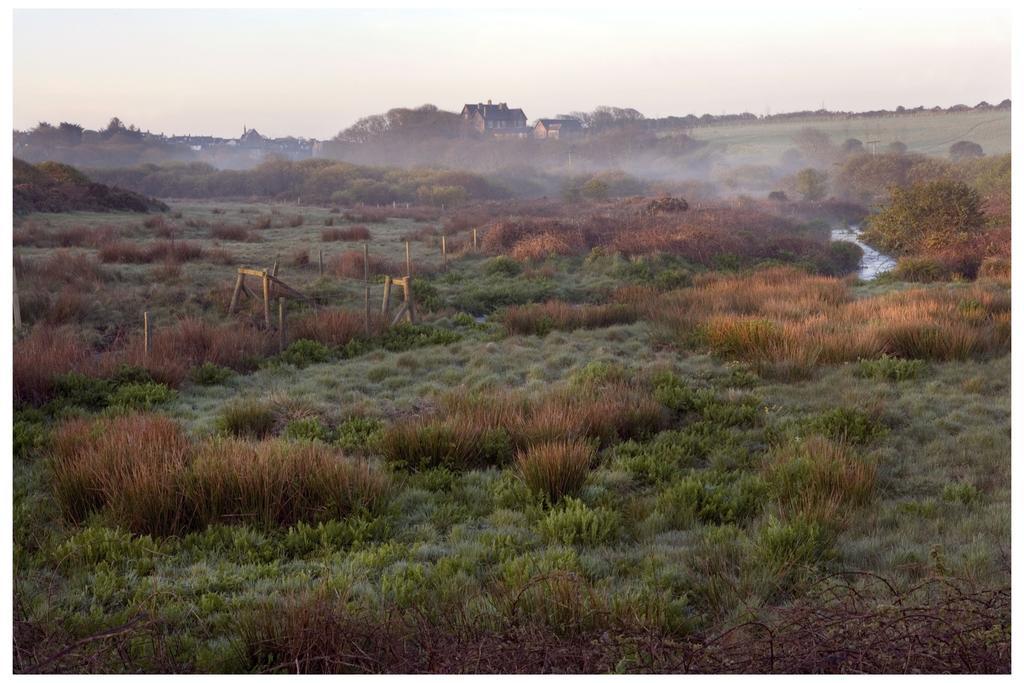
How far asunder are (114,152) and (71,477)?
73159 millimetres

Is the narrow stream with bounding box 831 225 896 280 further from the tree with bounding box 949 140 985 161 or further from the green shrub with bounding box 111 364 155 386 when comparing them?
the tree with bounding box 949 140 985 161

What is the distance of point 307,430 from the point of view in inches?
309

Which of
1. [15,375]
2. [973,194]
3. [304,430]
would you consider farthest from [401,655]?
[973,194]

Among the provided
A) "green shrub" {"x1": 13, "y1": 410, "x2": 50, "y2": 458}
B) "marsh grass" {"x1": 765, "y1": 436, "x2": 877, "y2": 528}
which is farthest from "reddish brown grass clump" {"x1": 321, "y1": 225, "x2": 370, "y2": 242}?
"marsh grass" {"x1": 765, "y1": 436, "x2": 877, "y2": 528}

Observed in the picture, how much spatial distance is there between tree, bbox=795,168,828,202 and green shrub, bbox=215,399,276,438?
49.1 meters

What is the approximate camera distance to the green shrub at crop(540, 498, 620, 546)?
17.1 feet

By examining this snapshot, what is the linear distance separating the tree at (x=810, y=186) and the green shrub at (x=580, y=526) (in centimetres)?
5033

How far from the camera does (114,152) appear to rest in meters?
69.4

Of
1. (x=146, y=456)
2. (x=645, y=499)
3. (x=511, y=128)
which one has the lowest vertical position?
(x=645, y=499)

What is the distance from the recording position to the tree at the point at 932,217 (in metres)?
23.2

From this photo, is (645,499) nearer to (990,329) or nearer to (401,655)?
(401,655)

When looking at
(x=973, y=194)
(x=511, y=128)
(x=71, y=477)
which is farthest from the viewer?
(x=511, y=128)

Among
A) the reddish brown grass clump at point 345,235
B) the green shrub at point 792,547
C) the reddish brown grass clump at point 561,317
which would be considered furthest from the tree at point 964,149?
the green shrub at point 792,547

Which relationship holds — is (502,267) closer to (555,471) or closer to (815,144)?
(555,471)
